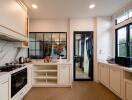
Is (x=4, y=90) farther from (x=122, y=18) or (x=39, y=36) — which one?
(x=122, y=18)

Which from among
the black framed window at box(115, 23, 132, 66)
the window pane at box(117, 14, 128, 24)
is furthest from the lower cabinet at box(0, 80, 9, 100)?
the window pane at box(117, 14, 128, 24)

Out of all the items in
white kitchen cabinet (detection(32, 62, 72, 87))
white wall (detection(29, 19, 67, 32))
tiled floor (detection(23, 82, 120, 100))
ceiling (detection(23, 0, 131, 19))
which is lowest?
tiled floor (detection(23, 82, 120, 100))

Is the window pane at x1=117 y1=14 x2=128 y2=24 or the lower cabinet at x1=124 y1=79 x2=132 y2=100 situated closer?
the lower cabinet at x1=124 y1=79 x2=132 y2=100

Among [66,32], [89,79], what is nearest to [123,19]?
[66,32]

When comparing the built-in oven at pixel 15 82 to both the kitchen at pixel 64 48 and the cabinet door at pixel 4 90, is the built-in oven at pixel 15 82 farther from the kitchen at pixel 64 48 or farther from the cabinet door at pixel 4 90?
the cabinet door at pixel 4 90

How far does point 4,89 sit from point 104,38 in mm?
4288

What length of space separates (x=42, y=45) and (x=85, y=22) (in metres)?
2.15

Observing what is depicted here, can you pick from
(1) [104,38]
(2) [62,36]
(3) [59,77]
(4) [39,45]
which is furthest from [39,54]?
(1) [104,38]

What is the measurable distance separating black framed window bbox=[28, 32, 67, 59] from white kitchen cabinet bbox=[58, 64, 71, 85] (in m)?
1.05

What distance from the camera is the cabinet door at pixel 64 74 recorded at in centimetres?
452

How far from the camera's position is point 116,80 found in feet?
11.7

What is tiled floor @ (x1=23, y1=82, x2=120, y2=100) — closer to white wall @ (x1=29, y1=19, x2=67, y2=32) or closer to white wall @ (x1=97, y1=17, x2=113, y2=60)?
white wall @ (x1=97, y1=17, x2=113, y2=60)

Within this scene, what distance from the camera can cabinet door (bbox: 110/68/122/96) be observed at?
3.39 metres

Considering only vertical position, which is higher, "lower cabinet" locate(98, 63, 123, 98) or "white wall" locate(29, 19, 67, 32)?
"white wall" locate(29, 19, 67, 32)
